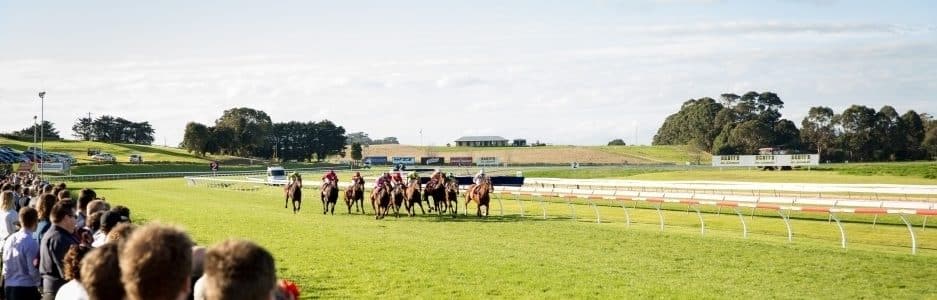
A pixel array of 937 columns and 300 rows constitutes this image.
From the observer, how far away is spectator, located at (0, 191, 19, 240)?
915 centimetres

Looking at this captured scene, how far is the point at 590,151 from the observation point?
128 metres

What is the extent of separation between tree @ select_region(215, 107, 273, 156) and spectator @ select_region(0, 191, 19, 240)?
99.3 meters

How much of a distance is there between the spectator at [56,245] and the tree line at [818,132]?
3684 inches

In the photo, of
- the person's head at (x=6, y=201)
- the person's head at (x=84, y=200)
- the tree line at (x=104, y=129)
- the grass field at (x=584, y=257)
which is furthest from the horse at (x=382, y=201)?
the tree line at (x=104, y=129)

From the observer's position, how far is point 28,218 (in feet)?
21.8

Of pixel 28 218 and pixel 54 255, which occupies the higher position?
pixel 28 218

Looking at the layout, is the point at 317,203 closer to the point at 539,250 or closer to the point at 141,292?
the point at 539,250

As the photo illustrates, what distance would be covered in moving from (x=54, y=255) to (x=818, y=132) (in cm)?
10404

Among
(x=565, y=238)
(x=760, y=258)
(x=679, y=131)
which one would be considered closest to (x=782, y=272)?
(x=760, y=258)

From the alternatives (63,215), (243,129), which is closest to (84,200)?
(63,215)

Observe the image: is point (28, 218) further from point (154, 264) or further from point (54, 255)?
point (154, 264)

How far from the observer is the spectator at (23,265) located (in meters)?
6.62

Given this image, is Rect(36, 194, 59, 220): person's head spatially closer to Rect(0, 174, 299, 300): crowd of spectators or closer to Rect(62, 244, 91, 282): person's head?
Rect(0, 174, 299, 300): crowd of spectators

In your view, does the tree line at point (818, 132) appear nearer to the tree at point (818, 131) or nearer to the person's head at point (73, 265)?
the tree at point (818, 131)
